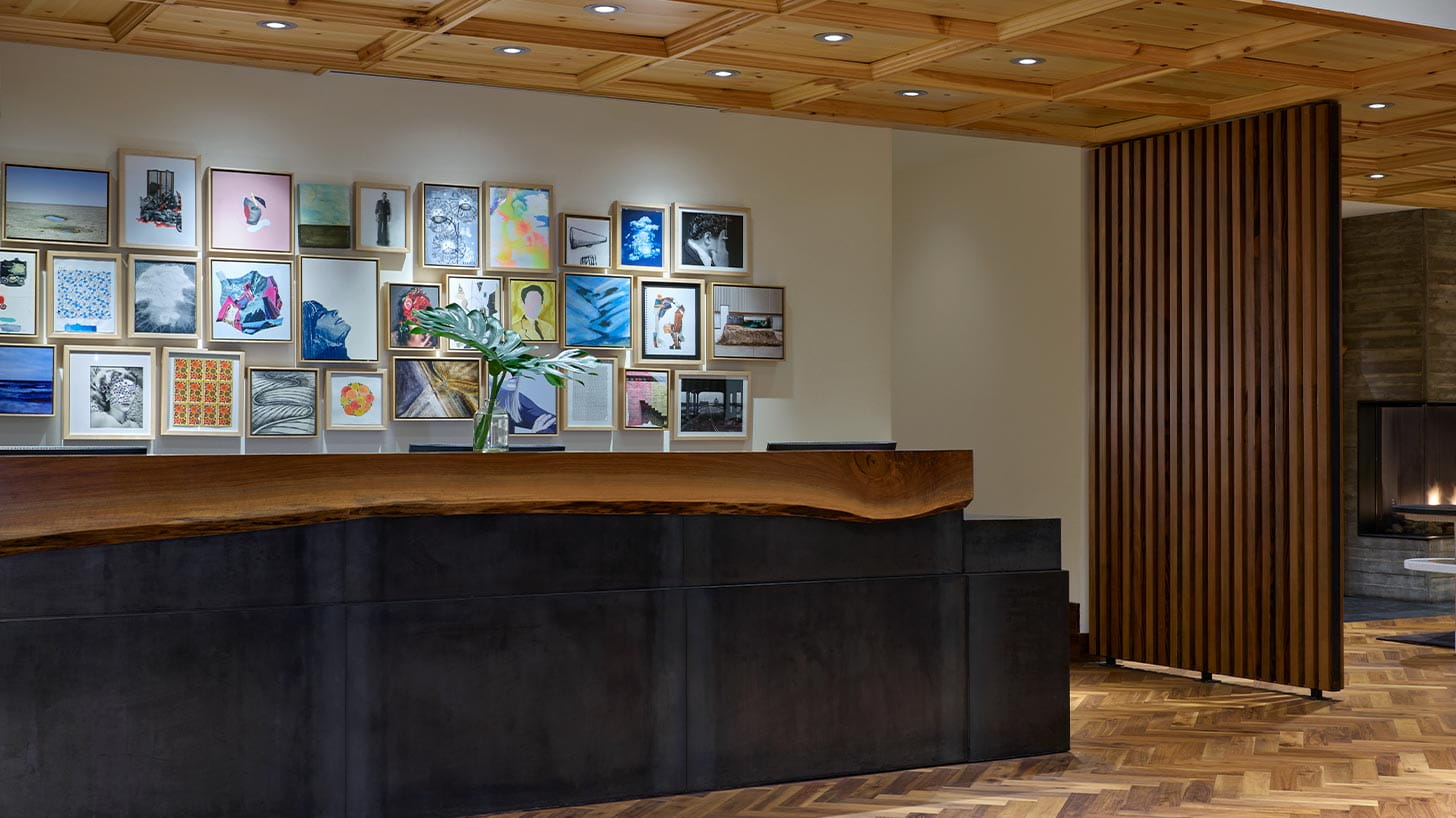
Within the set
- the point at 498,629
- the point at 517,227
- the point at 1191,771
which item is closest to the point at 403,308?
the point at 517,227

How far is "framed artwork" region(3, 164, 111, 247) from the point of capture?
6.07 meters

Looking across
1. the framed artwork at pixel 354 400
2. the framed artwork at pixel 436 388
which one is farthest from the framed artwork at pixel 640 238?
the framed artwork at pixel 354 400

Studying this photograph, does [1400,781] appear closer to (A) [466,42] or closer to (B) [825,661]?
(B) [825,661]

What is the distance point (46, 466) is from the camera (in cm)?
412

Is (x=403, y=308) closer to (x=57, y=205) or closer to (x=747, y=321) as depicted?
(x=57, y=205)

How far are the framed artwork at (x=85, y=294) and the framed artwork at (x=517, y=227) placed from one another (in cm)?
157

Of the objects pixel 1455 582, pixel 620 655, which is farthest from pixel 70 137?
pixel 1455 582

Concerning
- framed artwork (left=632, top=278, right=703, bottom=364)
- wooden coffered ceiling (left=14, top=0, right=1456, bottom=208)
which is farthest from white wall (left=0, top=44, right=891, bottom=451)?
framed artwork (left=632, top=278, right=703, bottom=364)

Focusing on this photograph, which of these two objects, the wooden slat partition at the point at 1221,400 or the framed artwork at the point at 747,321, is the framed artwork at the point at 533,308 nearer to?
the framed artwork at the point at 747,321

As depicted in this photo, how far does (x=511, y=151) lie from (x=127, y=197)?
167 cm

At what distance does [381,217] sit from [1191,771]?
397 centimetres

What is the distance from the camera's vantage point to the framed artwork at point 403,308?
677 centimetres

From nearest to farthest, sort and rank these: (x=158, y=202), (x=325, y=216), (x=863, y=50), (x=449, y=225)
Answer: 1. (x=863, y=50)
2. (x=158, y=202)
3. (x=325, y=216)
4. (x=449, y=225)

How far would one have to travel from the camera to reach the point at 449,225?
6.88m
